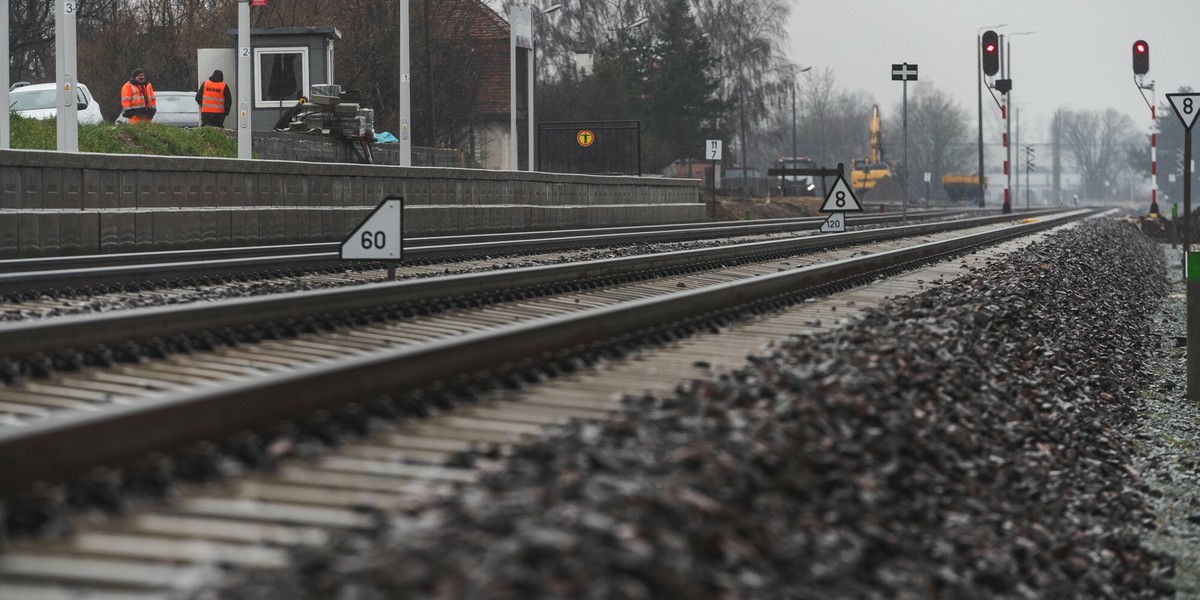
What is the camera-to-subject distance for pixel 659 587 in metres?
3.90

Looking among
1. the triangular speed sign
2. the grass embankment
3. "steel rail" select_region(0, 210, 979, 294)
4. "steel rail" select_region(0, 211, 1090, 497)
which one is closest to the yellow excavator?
the grass embankment

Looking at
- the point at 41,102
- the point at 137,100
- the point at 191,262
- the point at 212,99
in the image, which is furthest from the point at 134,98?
the point at 191,262

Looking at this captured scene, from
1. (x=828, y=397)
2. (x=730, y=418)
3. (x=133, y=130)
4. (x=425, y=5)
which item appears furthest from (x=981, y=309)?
(x=425, y=5)

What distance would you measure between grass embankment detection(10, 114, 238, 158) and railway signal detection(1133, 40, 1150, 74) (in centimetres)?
2181

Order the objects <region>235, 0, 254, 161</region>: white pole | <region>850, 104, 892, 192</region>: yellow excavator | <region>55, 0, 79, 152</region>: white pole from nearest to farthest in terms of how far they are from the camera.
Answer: <region>55, 0, 79, 152</region>: white pole → <region>235, 0, 254, 161</region>: white pole → <region>850, 104, 892, 192</region>: yellow excavator

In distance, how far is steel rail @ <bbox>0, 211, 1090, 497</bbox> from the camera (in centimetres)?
449

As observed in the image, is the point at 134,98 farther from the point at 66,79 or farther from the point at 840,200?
the point at 840,200

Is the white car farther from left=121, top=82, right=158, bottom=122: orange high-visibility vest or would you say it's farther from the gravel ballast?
the gravel ballast

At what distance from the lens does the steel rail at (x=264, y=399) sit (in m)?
4.49

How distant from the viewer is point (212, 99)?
115 ft

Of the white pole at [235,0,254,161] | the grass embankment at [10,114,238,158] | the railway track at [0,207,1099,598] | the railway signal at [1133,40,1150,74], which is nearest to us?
the railway track at [0,207,1099,598]

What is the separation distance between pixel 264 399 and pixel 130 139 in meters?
23.9

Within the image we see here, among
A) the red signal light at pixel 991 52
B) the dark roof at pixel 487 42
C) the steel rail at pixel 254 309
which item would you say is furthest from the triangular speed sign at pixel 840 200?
the dark roof at pixel 487 42

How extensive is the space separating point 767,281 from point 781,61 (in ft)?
211
